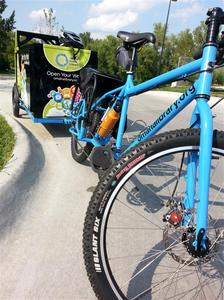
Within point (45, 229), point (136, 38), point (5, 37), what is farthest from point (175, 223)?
point (5, 37)

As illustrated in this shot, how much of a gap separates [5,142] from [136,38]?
2.53 metres

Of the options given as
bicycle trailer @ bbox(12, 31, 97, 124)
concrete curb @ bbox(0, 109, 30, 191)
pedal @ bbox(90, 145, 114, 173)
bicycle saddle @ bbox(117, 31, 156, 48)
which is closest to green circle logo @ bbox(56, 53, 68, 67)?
bicycle trailer @ bbox(12, 31, 97, 124)

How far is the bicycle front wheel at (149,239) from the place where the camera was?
1.85m

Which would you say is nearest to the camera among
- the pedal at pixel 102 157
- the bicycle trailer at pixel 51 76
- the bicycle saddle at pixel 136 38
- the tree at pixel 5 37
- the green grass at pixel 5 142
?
the bicycle saddle at pixel 136 38

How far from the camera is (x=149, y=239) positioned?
2.85 meters

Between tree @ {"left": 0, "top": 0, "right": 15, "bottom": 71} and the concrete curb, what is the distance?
30.4 meters

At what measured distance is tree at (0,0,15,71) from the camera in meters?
33.5

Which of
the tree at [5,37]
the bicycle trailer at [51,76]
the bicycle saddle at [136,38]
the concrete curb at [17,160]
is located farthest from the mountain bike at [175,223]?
the tree at [5,37]

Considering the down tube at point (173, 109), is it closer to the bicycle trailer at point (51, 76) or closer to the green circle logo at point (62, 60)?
the bicycle trailer at point (51, 76)

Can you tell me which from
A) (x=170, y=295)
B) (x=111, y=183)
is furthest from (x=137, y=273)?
(x=111, y=183)

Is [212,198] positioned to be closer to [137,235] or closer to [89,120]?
[137,235]

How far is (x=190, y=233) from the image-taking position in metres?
1.92

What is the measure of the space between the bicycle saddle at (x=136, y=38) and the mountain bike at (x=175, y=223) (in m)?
0.65

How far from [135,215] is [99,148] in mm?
763
